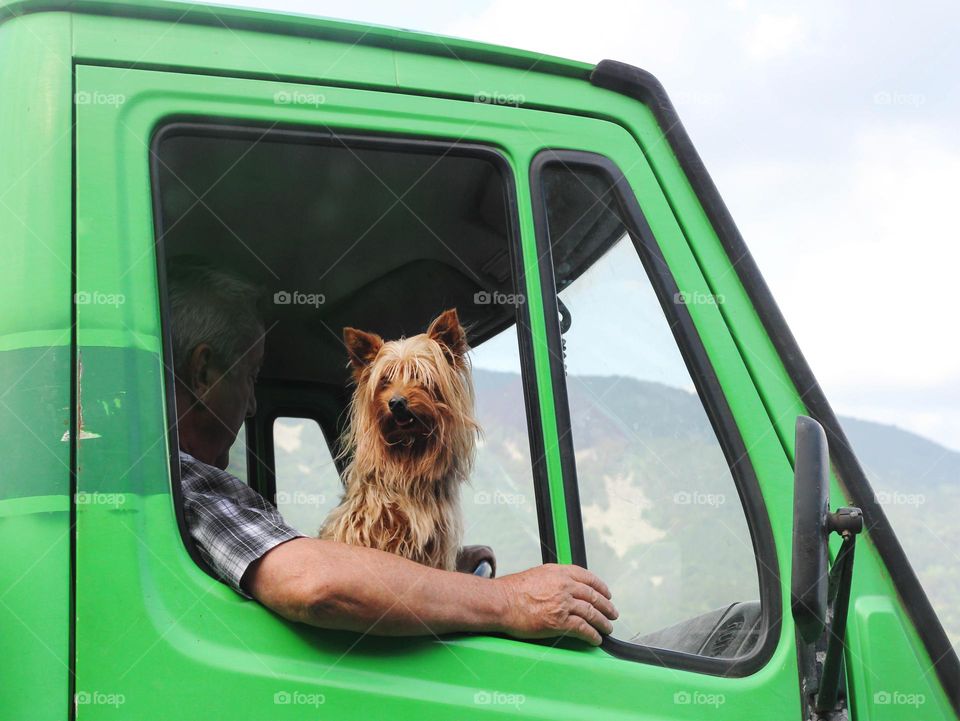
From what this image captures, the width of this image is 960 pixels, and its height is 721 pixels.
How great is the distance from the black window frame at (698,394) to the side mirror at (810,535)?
16.6 inches

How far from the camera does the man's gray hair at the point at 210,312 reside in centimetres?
241

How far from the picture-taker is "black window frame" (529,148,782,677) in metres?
1.81

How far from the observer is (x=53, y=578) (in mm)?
1572

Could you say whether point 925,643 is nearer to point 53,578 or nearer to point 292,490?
point 53,578

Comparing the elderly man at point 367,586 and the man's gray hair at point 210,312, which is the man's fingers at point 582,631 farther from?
the man's gray hair at point 210,312

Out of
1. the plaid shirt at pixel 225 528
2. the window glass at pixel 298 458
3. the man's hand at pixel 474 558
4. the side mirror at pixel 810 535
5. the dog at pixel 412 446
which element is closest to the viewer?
the side mirror at pixel 810 535

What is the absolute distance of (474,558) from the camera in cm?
262

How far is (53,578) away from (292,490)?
6.39 ft

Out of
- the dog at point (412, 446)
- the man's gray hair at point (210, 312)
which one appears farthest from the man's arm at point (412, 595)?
the man's gray hair at point (210, 312)

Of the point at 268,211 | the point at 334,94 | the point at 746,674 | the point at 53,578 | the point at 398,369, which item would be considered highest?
the point at 268,211

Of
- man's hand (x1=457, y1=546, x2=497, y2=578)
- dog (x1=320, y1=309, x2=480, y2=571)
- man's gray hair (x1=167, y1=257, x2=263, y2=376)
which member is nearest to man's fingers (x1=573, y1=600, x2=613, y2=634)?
dog (x1=320, y1=309, x2=480, y2=571)

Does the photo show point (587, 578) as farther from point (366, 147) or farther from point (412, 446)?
point (366, 147)

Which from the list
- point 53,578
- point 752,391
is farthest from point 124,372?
point 752,391

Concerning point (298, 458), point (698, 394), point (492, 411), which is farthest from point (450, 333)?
point (298, 458)
